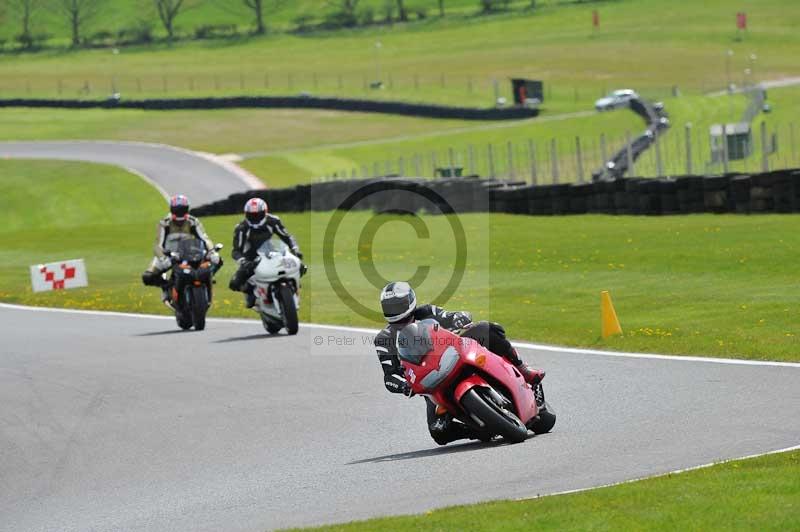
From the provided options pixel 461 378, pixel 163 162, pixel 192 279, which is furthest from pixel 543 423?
pixel 163 162

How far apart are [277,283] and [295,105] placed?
230 feet

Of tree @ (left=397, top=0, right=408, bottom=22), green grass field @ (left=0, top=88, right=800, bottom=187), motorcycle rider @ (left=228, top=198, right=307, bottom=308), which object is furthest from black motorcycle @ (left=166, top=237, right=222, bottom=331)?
tree @ (left=397, top=0, right=408, bottom=22)

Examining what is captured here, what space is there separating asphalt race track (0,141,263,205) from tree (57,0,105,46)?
77537mm

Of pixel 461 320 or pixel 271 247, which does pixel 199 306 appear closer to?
pixel 271 247

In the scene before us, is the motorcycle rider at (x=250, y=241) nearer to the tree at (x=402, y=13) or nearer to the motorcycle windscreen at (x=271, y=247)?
the motorcycle windscreen at (x=271, y=247)

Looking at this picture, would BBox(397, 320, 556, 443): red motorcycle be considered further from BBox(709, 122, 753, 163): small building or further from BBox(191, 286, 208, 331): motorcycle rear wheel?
BBox(709, 122, 753, 163): small building

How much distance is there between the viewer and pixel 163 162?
2650 inches

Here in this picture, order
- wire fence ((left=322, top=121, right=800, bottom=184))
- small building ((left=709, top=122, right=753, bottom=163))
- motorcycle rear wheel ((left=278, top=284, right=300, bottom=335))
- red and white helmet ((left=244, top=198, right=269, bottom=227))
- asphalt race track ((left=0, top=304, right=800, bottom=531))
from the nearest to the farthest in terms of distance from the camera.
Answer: asphalt race track ((left=0, top=304, right=800, bottom=531)) < motorcycle rear wheel ((left=278, top=284, right=300, bottom=335)) < red and white helmet ((left=244, top=198, right=269, bottom=227)) < wire fence ((left=322, top=121, right=800, bottom=184)) < small building ((left=709, top=122, right=753, bottom=163))

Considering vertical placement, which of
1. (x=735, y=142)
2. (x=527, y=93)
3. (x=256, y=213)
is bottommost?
(x=256, y=213)

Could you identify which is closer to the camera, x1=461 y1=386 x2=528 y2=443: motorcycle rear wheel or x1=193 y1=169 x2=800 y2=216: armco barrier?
x1=461 y1=386 x2=528 y2=443: motorcycle rear wheel

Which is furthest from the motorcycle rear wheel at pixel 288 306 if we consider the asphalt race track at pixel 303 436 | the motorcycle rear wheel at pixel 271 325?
the asphalt race track at pixel 303 436

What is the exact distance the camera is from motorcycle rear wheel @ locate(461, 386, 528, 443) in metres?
10.7

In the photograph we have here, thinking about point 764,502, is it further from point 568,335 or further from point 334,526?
point 568,335

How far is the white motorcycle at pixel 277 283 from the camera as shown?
1906cm
